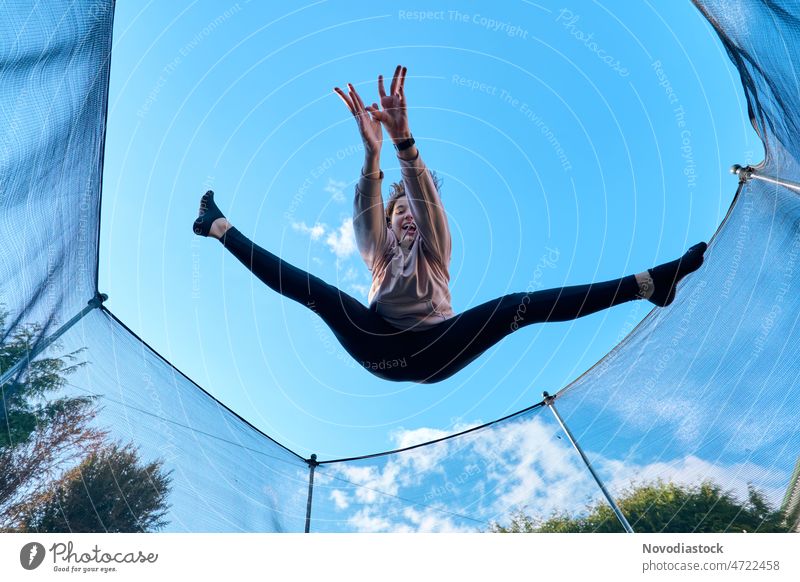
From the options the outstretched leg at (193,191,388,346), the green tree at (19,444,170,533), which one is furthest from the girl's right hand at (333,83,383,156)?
the green tree at (19,444,170,533)

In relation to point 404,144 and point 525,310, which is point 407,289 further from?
point 404,144

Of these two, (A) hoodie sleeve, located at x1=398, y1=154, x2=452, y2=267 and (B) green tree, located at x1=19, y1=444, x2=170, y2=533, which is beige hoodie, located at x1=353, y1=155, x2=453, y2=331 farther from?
(B) green tree, located at x1=19, y1=444, x2=170, y2=533

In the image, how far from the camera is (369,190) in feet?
9.05

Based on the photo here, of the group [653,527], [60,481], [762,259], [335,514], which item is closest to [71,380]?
[60,481]

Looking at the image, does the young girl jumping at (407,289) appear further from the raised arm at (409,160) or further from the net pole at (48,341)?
the net pole at (48,341)

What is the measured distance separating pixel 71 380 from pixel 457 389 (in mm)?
2101

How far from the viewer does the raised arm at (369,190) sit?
2662 mm

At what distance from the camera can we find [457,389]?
3.82m

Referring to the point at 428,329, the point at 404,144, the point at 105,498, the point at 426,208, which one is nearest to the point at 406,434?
the point at 428,329

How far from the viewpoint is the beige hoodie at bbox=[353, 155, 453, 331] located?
278cm
